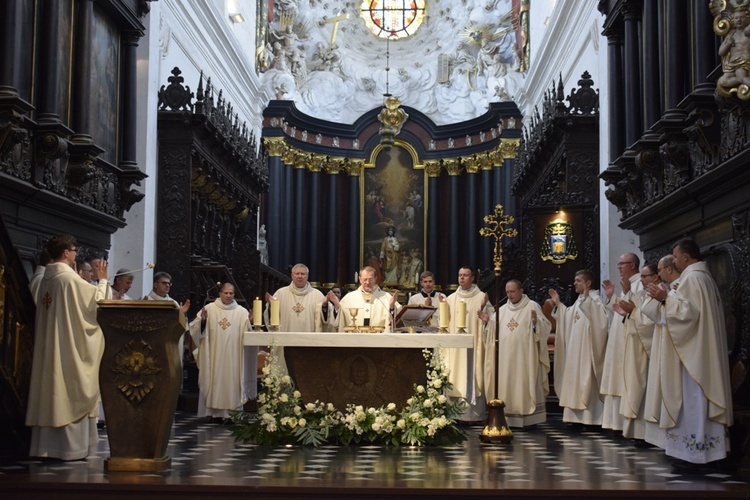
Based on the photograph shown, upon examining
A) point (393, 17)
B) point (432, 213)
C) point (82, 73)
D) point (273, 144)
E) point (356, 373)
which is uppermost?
point (393, 17)

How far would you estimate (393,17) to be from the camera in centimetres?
3053

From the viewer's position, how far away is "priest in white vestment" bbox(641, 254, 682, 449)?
8.35 meters

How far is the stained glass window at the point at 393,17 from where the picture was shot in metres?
30.3

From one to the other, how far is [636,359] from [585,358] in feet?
6.04

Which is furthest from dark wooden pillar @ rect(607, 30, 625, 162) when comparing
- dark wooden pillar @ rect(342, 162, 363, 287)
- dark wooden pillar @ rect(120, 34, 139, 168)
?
dark wooden pillar @ rect(342, 162, 363, 287)

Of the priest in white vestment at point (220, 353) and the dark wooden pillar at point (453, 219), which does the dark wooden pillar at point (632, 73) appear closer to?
the priest in white vestment at point (220, 353)

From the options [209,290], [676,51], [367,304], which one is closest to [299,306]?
[367,304]

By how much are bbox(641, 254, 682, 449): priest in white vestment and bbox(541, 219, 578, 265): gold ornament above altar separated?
19.6 feet

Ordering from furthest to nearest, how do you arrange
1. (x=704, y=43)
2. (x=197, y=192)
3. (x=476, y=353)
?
(x=197, y=192) → (x=476, y=353) → (x=704, y=43)

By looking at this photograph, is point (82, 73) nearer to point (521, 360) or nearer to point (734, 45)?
point (521, 360)

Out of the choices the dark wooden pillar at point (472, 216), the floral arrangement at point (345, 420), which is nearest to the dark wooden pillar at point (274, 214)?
the dark wooden pillar at point (472, 216)

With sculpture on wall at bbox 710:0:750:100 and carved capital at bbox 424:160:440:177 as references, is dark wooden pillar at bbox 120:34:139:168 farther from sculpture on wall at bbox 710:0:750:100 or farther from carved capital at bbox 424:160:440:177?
carved capital at bbox 424:160:440:177

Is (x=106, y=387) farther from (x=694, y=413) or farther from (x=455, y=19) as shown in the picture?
(x=455, y=19)

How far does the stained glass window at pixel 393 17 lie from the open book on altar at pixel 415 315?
69.2 ft
